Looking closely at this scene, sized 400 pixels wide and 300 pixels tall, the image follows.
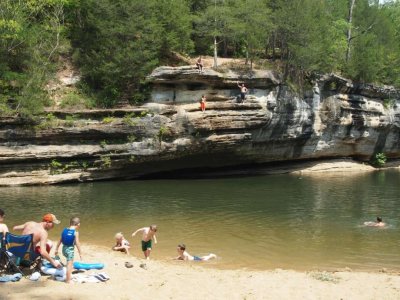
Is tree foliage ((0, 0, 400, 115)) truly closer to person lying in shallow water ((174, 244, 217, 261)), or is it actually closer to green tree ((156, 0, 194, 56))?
green tree ((156, 0, 194, 56))

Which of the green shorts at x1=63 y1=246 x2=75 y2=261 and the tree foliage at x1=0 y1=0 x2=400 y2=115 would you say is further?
the tree foliage at x1=0 y1=0 x2=400 y2=115

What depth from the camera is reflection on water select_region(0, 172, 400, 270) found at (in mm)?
14828

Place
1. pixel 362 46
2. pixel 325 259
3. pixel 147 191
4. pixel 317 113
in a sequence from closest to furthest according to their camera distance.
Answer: pixel 325 259 < pixel 147 191 < pixel 317 113 < pixel 362 46

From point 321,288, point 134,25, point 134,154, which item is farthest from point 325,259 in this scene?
point 134,25

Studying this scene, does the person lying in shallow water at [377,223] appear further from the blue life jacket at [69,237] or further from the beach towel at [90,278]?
the blue life jacket at [69,237]

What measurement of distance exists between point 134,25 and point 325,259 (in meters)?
23.2

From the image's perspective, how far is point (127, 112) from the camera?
1171 inches

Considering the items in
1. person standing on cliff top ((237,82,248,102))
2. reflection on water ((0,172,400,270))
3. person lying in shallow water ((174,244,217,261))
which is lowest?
reflection on water ((0,172,400,270))

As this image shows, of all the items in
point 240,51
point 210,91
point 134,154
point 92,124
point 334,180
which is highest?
point 240,51

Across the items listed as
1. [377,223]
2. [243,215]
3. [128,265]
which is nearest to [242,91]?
[243,215]

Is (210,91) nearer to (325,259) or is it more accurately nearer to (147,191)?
(147,191)

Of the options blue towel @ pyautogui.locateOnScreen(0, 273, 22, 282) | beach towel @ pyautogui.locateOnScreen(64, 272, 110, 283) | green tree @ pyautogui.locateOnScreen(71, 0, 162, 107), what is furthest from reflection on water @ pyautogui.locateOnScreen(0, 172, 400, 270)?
green tree @ pyautogui.locateOnScreen(71, 0, 162, 107)

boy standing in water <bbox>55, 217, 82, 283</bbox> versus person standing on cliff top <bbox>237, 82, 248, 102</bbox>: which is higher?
person standing on cliff top <bbox>237, 82, 248, 102</bbox>

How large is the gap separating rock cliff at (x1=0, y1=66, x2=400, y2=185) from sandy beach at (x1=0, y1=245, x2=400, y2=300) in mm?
17523
